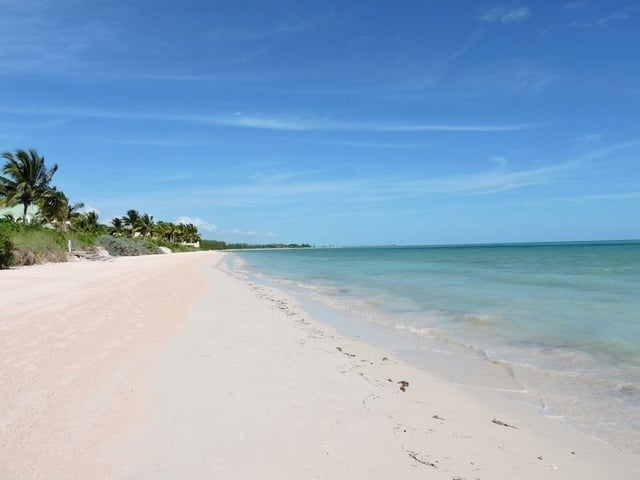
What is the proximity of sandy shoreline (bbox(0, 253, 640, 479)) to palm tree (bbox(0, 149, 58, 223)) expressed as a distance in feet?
126

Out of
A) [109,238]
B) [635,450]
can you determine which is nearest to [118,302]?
[635,450]

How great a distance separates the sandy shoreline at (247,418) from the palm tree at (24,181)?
126 ft

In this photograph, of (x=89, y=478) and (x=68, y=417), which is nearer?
(x=89, y=478)

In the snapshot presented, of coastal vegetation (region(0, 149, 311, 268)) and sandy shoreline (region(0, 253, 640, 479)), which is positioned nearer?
sandy shoreline (region(0, 253, 640, 479))

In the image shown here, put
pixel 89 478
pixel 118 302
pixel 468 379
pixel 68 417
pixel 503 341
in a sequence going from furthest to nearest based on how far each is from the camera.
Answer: pixel 118 302, pixel 503 341, pixel 468 379, pixel 68 417, pixel 89 478

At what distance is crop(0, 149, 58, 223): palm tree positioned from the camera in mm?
39069

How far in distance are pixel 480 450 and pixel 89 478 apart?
290cm

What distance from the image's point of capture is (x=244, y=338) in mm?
7855

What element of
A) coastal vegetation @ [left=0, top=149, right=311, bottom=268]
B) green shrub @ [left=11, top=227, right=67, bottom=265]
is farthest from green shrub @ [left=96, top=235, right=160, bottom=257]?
green shrub @ [left=11, top=227, right=67, bottom=265]

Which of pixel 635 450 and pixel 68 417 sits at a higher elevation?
pixel 68 417

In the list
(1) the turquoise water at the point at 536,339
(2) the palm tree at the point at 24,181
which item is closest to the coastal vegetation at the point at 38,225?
(2) the palm tree at the point at 24,181

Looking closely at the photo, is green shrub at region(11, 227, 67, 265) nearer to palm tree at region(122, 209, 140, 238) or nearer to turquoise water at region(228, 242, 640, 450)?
turquoise water at region(228, 242, 640, 450)

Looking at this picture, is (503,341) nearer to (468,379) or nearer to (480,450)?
(468,379)

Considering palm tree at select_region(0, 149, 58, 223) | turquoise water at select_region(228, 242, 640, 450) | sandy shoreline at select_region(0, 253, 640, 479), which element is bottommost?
turquoise water at select_region(228, 242, 640, 450)
